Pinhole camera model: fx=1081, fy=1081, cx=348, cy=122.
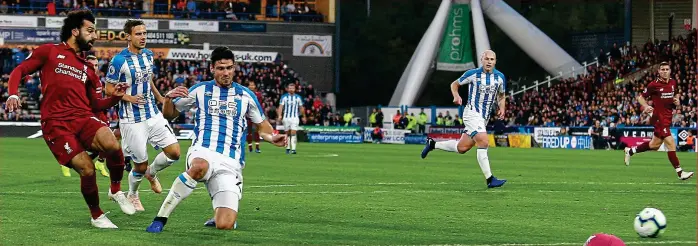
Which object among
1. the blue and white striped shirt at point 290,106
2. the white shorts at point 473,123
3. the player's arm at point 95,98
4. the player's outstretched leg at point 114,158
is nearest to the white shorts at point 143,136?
the player's outstretched leg at point 114,158

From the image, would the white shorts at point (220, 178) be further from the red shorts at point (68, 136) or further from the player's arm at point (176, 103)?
the red shorts at point (68, 136)

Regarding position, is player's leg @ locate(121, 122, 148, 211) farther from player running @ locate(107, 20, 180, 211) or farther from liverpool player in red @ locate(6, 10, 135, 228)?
liverpool player in red @ locate(6, 10, 135, 228)

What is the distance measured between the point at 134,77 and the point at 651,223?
21.3 feet

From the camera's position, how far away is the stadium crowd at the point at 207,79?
50.3 metres

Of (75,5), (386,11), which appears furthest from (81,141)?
(386,11)


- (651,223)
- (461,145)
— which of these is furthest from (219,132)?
(461,145)

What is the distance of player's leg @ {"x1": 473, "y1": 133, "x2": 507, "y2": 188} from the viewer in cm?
1648

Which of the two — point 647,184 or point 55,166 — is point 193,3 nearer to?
point 55,166

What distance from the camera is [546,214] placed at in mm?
12117

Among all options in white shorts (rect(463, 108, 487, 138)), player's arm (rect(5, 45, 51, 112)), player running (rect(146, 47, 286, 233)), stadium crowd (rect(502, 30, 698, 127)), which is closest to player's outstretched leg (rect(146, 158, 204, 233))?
player running (rect(146, 47, 286, 233))

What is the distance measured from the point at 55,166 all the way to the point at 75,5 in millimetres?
35802

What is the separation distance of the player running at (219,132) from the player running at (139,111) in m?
2.70

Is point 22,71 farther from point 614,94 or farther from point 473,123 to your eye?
point 614,94

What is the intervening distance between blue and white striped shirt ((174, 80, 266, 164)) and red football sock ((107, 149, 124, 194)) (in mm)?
1211
